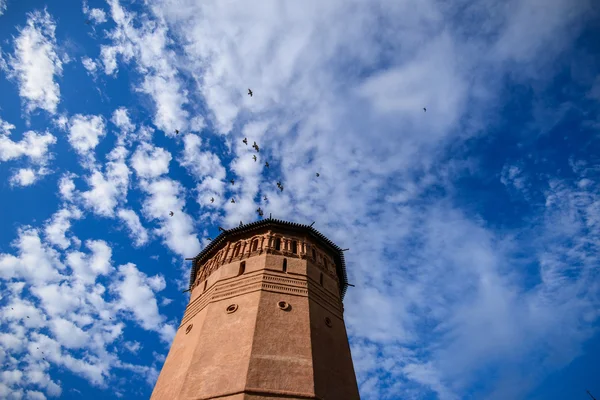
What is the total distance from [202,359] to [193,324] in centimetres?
263

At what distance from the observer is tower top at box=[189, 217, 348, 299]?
16969mm

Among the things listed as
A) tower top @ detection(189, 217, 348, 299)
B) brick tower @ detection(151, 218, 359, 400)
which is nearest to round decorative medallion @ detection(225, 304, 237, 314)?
brick tower @ detection(151, 218, 359, 400)

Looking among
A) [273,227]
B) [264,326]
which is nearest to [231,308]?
[264,326]

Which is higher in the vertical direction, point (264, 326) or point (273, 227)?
point (273, 227)

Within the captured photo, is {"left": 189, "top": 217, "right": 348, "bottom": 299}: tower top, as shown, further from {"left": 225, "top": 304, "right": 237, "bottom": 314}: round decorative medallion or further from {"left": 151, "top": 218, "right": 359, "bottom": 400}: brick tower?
{"left": 225, "top": 304, "right": 237, "bottom": 314}: round decorative medallion

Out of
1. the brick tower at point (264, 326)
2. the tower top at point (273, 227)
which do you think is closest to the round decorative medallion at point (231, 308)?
the brick tower at point (264, 326)

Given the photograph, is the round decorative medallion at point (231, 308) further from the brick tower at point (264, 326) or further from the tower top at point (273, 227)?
the tower top at point (273, 227)

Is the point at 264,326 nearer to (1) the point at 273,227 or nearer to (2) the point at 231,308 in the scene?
(2) the point at 231,308

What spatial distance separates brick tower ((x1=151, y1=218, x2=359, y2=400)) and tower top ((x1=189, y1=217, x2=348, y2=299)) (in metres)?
0.05

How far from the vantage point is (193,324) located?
14078 mm

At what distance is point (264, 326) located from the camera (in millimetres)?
12078

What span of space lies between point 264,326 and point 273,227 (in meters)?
5.63

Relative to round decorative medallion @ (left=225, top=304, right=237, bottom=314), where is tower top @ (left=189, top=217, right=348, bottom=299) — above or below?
above

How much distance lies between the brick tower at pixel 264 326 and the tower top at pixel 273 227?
0.05m
